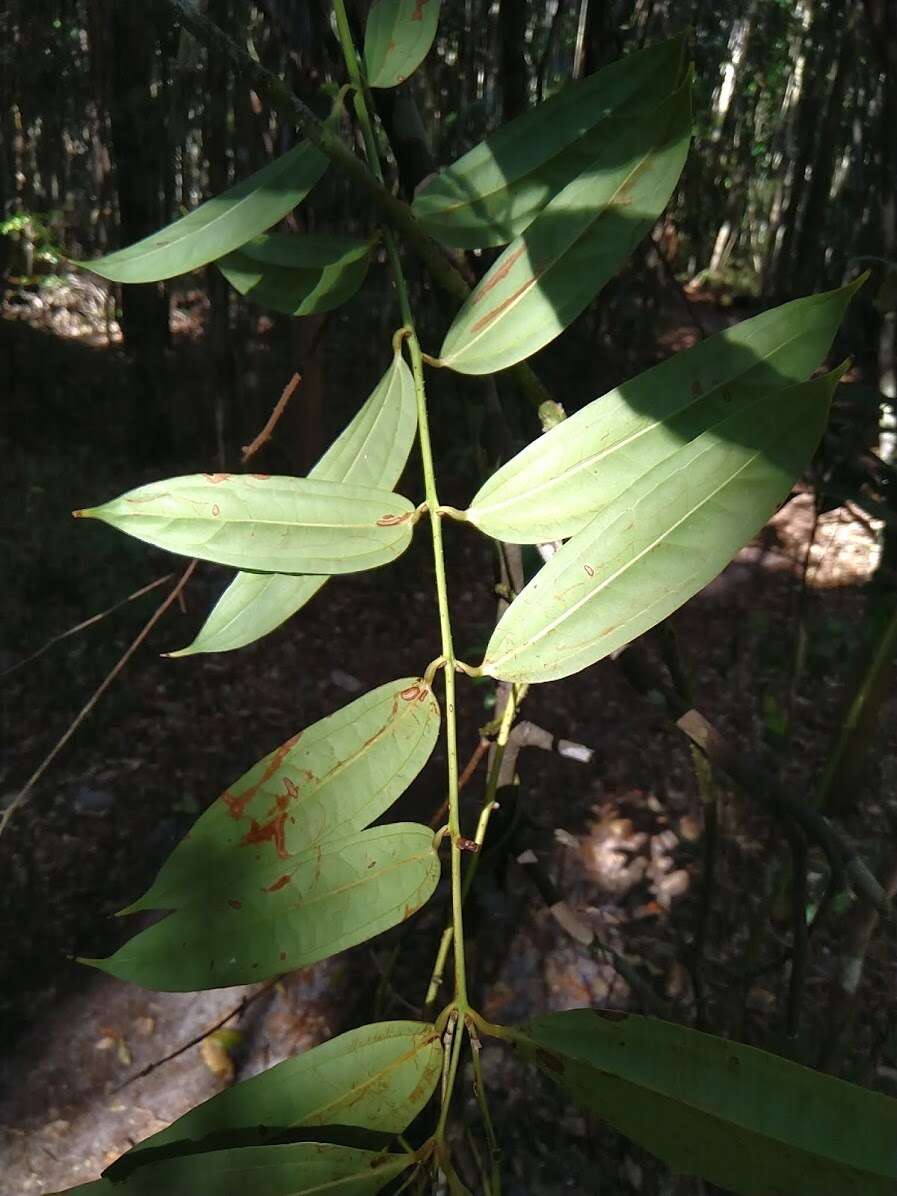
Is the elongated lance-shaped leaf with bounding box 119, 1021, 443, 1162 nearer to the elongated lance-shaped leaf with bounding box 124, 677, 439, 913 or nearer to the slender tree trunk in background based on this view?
the elongated lance-shaped leaf with bounding box 124, 677, 439, 913

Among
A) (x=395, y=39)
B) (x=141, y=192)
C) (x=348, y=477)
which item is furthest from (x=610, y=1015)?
(x=141, y=192)

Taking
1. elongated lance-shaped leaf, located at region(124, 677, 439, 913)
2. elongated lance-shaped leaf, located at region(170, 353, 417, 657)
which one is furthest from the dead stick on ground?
elongated lance-shaped leaf, located at region(124, 677, 439, 913)

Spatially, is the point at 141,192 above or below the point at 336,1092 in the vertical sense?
above

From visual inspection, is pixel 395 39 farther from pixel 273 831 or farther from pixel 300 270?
pixel 273 831

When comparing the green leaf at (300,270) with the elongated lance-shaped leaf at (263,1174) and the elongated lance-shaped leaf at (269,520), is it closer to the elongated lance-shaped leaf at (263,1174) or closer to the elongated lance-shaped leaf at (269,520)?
the elongated lance-shaped leaf at (269,520)

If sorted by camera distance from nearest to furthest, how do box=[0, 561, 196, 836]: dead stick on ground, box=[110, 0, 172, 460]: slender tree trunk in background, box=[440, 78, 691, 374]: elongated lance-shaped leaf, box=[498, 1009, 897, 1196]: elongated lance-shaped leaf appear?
box=[498, 1009, 897, 1196]: elongated lance-shaped leaf, box=[440, 78, 691, 374]: elongated lance-shaped leaf, box=[0, 561, 196, 836]: dead stick on ground, box=[110, 0, 172, 460]: slender tree trunk in background

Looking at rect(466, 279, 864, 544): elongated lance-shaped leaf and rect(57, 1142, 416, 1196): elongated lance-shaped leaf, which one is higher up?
rect(466, 279, 864, 544): elongated lance-shaped leaf

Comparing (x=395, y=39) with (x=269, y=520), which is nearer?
(x=269, y=520)

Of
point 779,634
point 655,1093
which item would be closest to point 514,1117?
point 779,634
